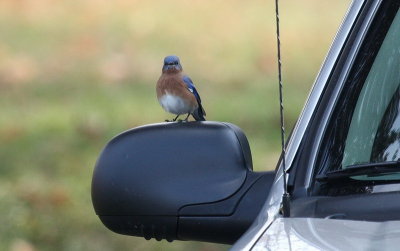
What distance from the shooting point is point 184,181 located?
8.94 feet

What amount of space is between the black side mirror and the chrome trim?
10cm

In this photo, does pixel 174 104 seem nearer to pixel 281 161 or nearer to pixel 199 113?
pixel 199 113

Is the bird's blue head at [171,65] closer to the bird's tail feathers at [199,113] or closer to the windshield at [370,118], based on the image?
the bird's tail feathers at [199,113]

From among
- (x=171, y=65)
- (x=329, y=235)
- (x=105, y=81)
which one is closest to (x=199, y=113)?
(x=171, y=65)

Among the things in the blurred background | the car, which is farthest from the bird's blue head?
the blurred background

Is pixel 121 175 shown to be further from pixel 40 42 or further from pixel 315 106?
pixel 40 42

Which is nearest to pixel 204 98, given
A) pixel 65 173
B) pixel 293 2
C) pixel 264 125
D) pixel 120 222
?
pixel 264 125

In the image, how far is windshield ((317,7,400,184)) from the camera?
266 centimetres

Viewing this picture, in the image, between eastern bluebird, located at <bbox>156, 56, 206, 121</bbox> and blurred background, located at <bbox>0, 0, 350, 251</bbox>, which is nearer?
eastern bluebird, located at <bbox>156, 56, 206, 121</bbox>

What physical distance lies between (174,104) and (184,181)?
60.4 inches

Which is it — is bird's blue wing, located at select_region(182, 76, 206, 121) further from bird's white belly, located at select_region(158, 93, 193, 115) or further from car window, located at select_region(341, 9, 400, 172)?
car window, located at select_region(341, 9, 400, 172)

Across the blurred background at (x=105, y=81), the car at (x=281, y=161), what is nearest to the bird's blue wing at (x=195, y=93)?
the car at (x=281, y=161)

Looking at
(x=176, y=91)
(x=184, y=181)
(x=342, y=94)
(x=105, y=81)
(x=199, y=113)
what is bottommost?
(x=105, y=81)

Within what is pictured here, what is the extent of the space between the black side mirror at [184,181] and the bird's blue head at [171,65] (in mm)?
1296
